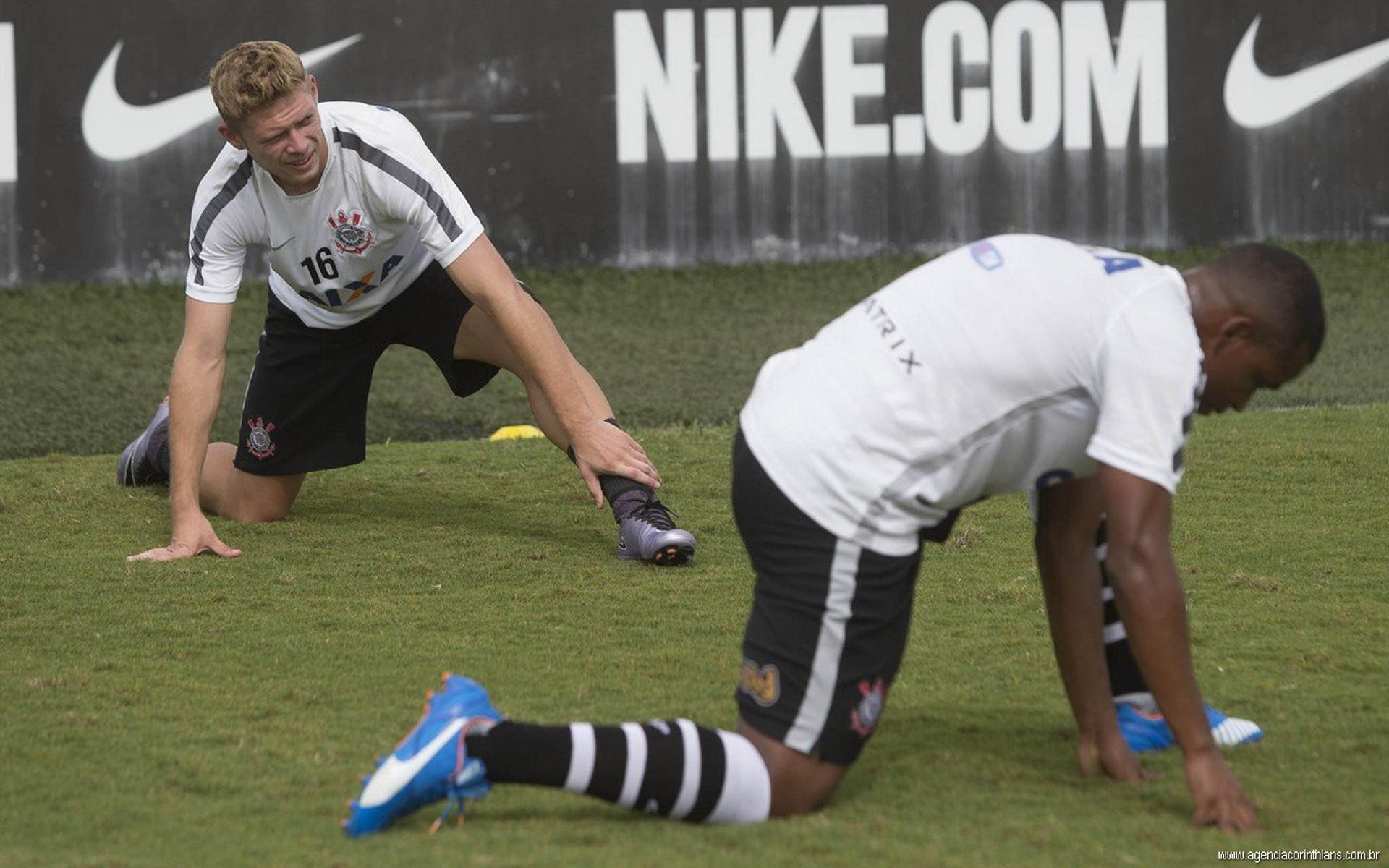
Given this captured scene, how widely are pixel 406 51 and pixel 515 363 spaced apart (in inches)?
150

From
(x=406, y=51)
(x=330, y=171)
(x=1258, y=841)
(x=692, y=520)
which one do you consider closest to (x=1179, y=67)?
(x=406, y=51)

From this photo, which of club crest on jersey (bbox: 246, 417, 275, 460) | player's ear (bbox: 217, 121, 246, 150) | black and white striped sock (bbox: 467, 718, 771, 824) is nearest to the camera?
black and white striped sock (bbox: 467, 718, 771, 824)

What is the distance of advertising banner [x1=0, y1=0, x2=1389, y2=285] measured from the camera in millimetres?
7473

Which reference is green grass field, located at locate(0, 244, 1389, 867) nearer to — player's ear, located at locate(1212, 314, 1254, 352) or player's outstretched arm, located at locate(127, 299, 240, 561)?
player's outstretched arm, located at locate(127, 299, 240, 561)

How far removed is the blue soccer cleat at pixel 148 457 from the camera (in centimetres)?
470

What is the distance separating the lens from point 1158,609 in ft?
7.14

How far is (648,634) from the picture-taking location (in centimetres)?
340

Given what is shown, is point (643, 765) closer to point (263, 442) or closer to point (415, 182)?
point (415, 182)

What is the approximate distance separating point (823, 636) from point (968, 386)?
0.40m

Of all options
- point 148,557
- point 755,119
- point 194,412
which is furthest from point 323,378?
point 755,119

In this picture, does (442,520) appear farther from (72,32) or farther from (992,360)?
(72,32)

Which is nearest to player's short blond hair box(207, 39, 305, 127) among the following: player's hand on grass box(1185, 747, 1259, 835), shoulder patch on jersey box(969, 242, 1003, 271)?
shoulder patch on jersey box(969, 242, 1003, 271)

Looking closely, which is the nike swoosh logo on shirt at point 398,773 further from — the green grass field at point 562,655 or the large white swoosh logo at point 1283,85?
the large white swoosh logo at point 1283,85

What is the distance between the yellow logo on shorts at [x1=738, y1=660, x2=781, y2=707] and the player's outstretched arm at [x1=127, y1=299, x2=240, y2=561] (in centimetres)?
200
